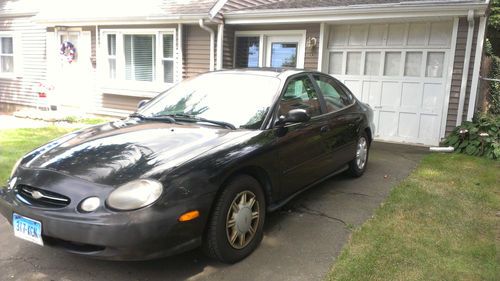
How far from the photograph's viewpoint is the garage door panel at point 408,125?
8.76 metres

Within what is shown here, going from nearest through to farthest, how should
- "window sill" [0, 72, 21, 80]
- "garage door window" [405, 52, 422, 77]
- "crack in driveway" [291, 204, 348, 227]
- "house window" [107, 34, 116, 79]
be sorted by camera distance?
"crack in driveway" [291, 204, 348, 227], "garage door window" [405, 52, 422, 77], "house window" [107, 34, 116, 79], "window sill" [0, 72, 21, 80]

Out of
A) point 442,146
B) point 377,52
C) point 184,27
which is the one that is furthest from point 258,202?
point 184,27

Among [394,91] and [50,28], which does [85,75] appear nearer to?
[50,28]

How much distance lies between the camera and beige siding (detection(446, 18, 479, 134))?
7906mm

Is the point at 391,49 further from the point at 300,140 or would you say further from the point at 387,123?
the point at 300,140

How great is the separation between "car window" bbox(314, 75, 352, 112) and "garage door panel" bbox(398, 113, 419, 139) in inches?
143

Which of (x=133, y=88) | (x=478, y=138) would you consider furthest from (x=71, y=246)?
(x=133, y=88)

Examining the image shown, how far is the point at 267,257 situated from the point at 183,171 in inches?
43.2

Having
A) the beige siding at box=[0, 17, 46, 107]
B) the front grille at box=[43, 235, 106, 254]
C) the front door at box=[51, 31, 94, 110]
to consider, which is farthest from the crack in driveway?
the beige siding at box=[0, 17, 46, 107]

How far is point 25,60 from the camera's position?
45.7 feet

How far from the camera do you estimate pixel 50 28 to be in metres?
13.0

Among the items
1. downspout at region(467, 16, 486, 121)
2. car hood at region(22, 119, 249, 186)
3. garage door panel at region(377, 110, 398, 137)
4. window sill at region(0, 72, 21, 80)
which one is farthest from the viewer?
window sill at region(0, 72, 21, 80)

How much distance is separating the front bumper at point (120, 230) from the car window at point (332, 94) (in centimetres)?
251

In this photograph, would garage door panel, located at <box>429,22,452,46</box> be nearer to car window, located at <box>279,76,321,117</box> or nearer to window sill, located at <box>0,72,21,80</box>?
car window, located at <box>279,76,321,117</box>
